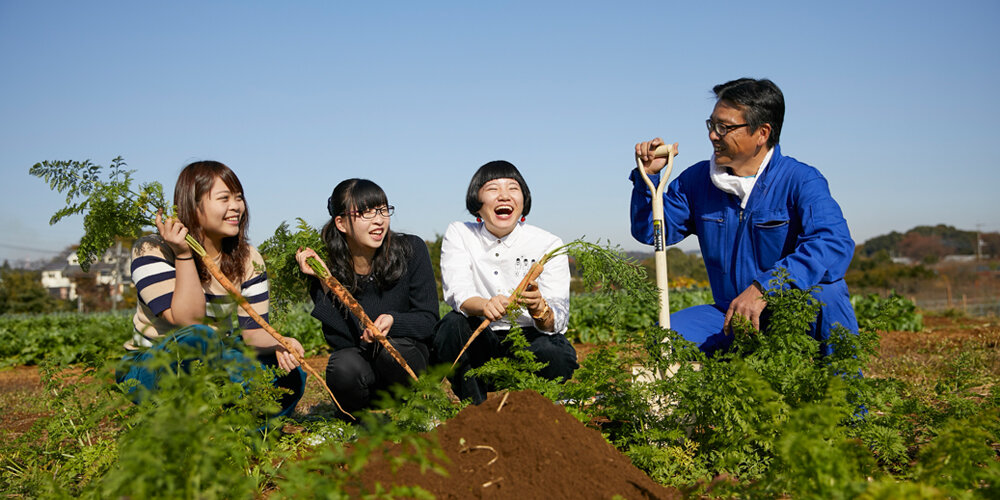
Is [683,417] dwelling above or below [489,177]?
below

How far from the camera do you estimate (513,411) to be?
2.31 m

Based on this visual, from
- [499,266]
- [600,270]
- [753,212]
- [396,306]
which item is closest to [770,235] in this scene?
[753,212]

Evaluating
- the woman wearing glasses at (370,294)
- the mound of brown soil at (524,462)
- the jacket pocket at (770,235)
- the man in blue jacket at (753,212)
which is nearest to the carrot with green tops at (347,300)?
the woman wearing glasses at (370,294)

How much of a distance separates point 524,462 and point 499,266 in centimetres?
215

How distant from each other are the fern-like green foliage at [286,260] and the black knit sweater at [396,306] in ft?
0.41

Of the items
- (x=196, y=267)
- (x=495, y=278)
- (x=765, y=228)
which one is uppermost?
(x=765, y=228)

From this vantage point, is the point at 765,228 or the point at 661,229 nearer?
the point at 661,229

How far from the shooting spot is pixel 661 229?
3.45 meters

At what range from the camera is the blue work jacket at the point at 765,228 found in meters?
3.40

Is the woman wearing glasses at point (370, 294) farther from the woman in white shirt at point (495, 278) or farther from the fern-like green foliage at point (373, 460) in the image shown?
the fern-like green foliage at point (373, 460)

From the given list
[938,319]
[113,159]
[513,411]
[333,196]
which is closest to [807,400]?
[513,411]

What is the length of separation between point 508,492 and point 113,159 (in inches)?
106

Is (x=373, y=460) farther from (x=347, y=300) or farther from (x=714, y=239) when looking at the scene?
(x=714, y=239)

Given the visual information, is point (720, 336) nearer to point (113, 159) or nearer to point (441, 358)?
point (441, 358)
